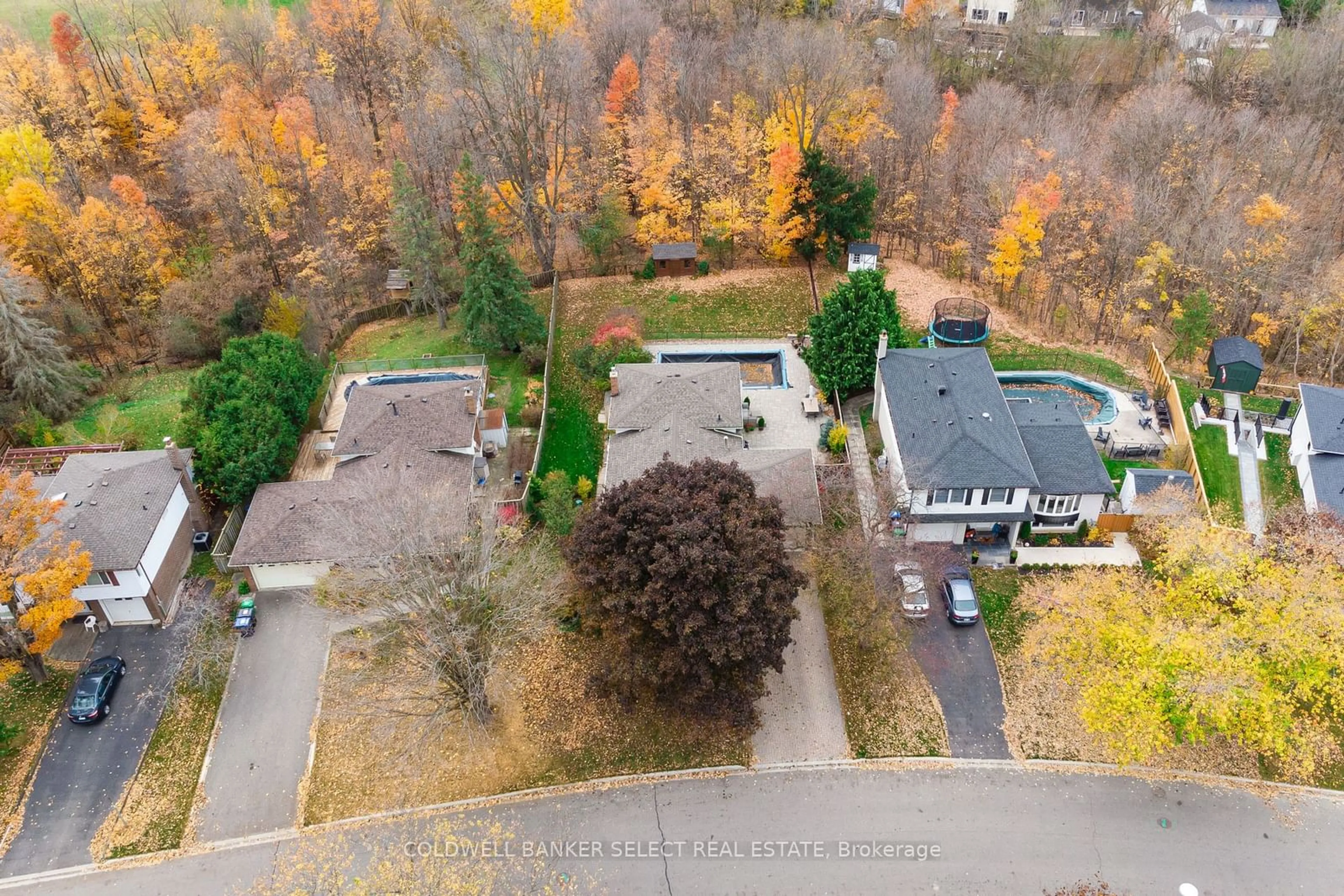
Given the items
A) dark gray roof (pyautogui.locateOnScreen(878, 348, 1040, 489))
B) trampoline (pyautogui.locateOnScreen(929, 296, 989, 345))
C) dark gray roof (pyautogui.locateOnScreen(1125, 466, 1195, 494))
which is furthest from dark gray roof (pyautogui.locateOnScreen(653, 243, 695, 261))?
dark gray roof (pyautogui.locateOnScreen(1125, 466, 1195, 494))

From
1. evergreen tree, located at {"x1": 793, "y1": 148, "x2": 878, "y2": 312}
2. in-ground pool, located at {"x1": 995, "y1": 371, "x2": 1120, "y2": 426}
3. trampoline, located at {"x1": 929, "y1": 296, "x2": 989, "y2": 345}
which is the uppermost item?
evergreen tree, located at {"x1": 793, "y1": 148, "x2": 878, "y2": 312}

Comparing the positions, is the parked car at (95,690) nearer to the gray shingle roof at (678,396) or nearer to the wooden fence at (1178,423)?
the gray shingle roof at (678,396)

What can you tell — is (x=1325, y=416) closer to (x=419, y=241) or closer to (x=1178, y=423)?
(x=1178, y=423)

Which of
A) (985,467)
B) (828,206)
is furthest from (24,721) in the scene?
(828,206)

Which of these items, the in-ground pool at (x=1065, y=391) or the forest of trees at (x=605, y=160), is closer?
the in-ground pool at (x=1065, y=391)

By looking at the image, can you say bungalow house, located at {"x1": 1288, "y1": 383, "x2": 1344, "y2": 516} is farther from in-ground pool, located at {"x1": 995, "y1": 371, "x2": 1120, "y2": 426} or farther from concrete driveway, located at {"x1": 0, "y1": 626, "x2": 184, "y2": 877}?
concrete driveway, located at {"x1": 0, "y1": 626, "x2": 184, "y2": 877}

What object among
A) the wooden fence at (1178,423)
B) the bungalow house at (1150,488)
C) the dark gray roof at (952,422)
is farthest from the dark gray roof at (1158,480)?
the dark gray roof at (952,422)

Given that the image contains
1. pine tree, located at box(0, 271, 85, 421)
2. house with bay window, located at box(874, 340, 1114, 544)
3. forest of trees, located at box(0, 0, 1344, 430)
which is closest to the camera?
house with bay window, located at box(874, 340, 1114, 544)
